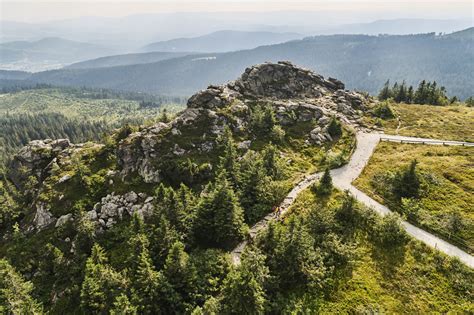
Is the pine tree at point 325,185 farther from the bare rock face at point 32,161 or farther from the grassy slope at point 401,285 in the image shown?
the bare rock face at point 32,161

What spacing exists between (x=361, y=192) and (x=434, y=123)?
200 feet

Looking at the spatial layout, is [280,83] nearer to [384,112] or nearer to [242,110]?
[242,110]

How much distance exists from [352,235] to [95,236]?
159 feet

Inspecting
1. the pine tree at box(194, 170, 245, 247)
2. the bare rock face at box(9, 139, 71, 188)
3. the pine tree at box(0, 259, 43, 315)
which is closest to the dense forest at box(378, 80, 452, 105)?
the pine tree at box(194, 170, 245, 247)

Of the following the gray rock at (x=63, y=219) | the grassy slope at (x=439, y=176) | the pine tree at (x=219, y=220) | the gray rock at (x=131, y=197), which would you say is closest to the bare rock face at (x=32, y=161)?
the gray rock at (x=63, y=219)

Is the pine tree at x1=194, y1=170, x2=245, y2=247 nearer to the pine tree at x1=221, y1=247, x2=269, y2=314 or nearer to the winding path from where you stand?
the winding path

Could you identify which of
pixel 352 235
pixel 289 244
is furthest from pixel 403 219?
pixel 289 244

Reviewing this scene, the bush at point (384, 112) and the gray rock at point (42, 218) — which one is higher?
the bush at point (384, 112)

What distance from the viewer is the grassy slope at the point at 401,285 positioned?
36188 mm

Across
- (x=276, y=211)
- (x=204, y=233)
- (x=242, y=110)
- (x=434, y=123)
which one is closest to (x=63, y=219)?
(x=204, y=233)

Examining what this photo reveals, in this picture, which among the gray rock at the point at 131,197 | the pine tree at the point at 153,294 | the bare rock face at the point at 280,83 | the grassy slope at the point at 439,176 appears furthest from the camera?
the bare rock face at the point at 280,83

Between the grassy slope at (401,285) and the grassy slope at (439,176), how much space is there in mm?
7991

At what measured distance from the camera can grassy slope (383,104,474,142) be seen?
88.8 metres

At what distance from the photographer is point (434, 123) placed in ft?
321
